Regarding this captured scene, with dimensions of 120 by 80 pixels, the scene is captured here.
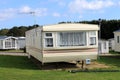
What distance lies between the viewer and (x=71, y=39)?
20.4 m

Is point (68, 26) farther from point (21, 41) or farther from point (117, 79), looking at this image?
point (21, 41)

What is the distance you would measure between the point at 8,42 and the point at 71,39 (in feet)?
128

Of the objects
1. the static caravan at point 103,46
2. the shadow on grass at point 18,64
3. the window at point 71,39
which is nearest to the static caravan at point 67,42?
the window at point 71,39

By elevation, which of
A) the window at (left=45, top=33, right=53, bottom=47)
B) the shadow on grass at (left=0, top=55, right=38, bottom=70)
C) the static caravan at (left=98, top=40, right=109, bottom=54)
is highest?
the window at (left=45, top=33, right=53, bottom=47)

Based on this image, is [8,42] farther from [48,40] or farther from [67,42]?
[48,40]

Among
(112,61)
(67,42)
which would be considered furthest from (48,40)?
(112,61)

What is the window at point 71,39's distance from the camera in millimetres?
20103

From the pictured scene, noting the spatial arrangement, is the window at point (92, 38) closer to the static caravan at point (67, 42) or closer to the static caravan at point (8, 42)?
the static caravan at point (67, 42)

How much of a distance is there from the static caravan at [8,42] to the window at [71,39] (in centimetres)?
3809

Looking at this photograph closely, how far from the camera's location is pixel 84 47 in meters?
20.3

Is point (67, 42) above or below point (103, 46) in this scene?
above

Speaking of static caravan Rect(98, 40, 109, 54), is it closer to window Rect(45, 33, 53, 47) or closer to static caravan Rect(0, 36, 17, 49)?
window Rect(45, 33, 53, 47)

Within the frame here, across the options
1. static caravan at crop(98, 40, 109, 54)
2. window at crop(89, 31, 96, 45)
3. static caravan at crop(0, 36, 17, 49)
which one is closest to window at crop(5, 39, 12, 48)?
static caravan at crop(0, 36, 17, 49)

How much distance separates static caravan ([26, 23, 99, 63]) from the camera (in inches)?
773
